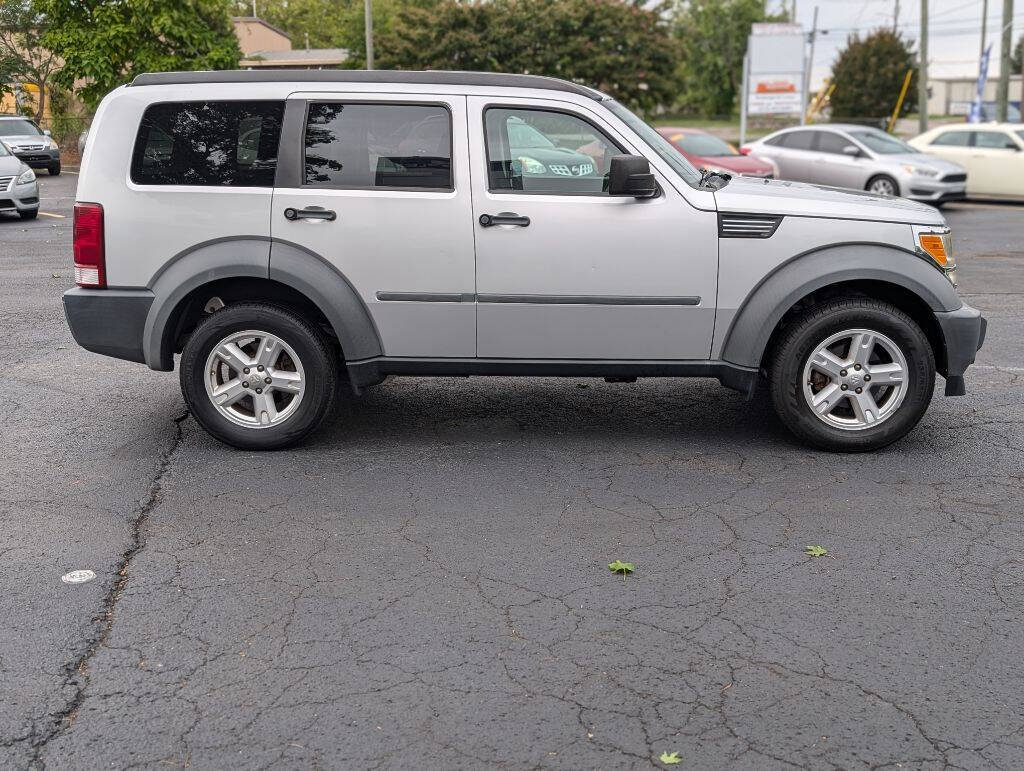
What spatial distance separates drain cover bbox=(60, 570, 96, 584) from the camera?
15.3 feet

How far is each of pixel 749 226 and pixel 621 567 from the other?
2.18 meters

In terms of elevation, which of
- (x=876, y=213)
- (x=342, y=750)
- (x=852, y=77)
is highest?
(x=852, y=77)

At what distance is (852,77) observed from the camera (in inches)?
2427

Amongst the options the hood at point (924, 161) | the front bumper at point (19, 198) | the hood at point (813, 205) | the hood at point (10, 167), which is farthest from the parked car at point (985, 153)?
the hood at point (813, 205)

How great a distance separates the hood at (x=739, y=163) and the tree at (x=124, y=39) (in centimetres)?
1860

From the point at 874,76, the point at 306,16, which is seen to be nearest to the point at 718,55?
the point at 874,76

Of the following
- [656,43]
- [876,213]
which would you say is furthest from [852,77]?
[876,213]

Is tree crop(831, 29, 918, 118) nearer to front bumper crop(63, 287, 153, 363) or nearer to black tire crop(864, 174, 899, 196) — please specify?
black tire crop(864, 174, 899, 196)

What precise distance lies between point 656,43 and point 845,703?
4702 cm

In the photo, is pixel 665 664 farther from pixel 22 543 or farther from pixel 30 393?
pixel 30 393

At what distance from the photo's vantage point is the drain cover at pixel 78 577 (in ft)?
15.3

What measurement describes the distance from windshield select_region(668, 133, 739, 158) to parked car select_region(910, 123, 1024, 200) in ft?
13.2

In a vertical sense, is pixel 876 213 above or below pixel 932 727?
above

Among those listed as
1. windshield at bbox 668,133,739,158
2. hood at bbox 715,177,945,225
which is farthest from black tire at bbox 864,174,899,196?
hood at bbox 715,177,945,225
